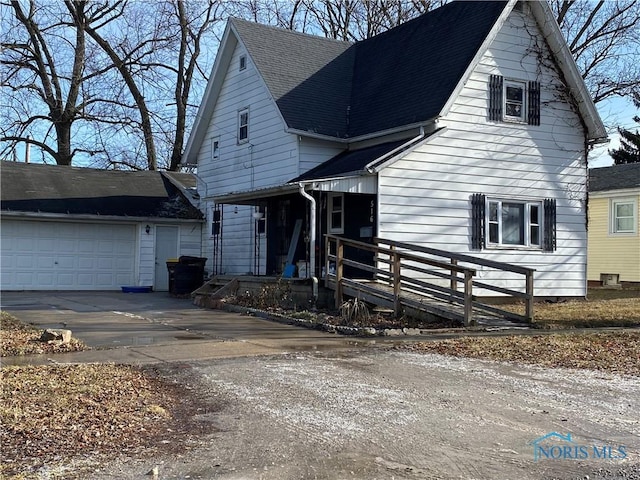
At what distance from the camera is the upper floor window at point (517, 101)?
1784 centimetres

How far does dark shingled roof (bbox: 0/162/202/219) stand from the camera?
2181 cm

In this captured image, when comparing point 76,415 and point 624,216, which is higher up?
point 624,216

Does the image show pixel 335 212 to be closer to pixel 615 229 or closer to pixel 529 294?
pixel 529 294

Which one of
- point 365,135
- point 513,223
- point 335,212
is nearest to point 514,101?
point 513,223

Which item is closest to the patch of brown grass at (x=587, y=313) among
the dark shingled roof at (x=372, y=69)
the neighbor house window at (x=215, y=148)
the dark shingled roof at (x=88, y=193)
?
the dark shingled roof at (x=372, y=69)

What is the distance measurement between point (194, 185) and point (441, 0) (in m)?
15.0

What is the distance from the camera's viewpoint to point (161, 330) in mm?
11922

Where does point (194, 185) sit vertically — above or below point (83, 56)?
below

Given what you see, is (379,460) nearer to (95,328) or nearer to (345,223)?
(95,328)

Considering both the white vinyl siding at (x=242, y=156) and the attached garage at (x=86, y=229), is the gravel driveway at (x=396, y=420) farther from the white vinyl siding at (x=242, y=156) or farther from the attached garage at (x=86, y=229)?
the attached garage at (x=86, y=229)

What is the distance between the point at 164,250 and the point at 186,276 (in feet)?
13.8

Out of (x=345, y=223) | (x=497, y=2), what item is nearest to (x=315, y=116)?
(x=345, y=223)

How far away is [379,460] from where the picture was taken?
4.83 metres

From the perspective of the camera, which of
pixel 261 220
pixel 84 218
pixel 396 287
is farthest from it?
pixel 84 218
